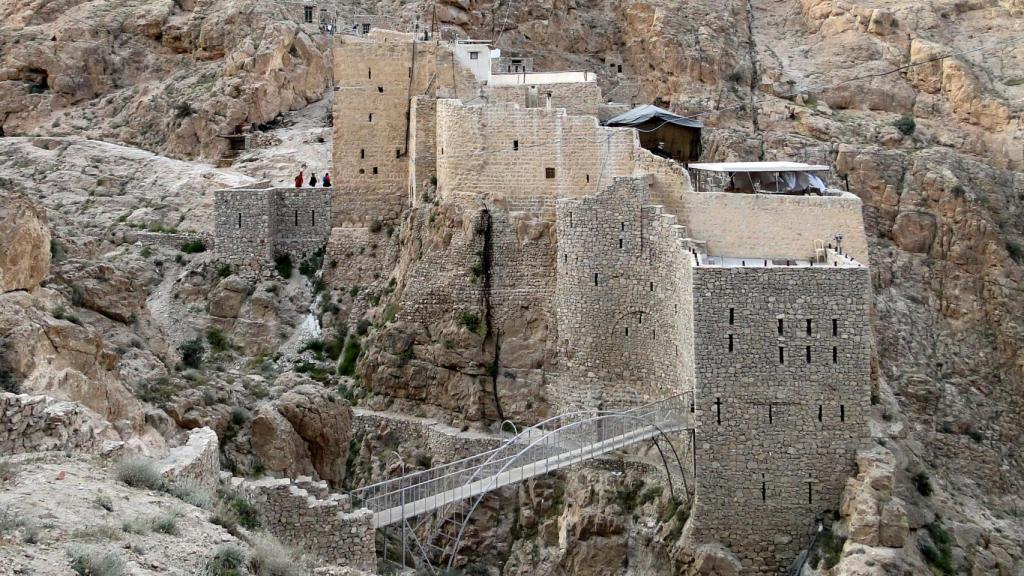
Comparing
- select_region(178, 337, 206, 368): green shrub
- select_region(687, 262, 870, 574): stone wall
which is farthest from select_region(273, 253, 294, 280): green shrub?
select_region(687, 262, 870, 574): stone wall

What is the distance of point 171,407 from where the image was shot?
28.5 meters

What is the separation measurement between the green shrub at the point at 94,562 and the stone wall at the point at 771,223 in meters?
21.6

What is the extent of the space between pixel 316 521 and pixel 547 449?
8.97 m

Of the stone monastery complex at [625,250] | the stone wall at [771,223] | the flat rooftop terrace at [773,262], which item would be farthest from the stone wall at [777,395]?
the stone wall at [771,223]

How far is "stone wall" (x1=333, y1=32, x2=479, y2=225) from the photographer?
42750 millimetres

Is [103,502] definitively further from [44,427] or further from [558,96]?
[558,96]

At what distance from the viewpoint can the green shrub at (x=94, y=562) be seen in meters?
16.5

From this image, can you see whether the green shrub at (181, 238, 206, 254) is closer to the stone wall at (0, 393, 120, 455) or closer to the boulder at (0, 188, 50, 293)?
the boulder at (0, 188, 50, 293)

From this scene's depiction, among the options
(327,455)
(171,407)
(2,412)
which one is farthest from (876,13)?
(2,412)

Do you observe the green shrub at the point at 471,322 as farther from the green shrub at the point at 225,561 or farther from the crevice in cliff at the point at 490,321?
the green shrub at the point at 225,561

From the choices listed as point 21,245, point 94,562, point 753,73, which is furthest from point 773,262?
point 94,562

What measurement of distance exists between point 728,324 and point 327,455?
30.2ft

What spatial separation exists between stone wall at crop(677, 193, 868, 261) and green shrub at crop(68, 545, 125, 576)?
2163 cm

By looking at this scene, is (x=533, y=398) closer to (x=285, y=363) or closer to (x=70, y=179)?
(x=285, y=363)
